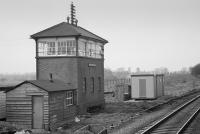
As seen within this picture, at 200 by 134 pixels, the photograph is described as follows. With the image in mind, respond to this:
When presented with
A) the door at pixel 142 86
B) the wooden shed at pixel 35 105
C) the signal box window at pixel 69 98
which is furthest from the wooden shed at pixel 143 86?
the wooden shed at pixel 35 105

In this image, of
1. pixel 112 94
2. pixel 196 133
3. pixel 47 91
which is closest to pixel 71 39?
pixel 47 91

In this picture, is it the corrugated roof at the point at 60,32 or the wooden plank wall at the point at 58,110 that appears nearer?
the wooden plank wall at the point at 58,110

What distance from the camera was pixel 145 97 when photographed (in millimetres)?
42250

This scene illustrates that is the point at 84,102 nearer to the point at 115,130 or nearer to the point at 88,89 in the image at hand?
the point at 88,89

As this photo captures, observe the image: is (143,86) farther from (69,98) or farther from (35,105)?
(35,105)

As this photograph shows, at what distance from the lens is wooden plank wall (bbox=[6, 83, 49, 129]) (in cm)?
2308

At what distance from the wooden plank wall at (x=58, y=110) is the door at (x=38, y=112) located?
2.04 feet

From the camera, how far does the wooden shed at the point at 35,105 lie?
2262cm

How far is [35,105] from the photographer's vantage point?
2305 centimetres

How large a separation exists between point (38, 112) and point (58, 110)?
146cm

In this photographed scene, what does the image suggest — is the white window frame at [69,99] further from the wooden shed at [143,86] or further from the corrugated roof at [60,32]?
the wooden shed at [143,86]

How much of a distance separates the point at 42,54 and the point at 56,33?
2047 mm

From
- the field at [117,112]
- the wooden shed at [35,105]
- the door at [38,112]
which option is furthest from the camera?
the field at [117,112]

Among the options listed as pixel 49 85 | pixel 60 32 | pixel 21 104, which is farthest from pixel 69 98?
pixel 60 32
